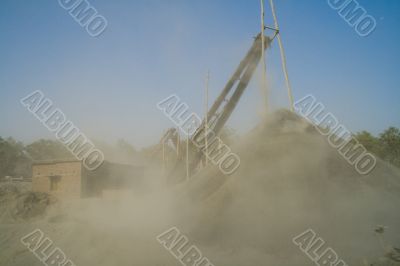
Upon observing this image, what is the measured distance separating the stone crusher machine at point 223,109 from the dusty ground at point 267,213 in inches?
162

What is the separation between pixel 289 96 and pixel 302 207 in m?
4.26

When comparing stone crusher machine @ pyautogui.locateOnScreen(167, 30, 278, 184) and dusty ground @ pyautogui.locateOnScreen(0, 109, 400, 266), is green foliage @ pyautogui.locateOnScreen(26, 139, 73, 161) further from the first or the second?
dusty ground @ pyautogui.locateOnScreen(0, 109, 400, 266)

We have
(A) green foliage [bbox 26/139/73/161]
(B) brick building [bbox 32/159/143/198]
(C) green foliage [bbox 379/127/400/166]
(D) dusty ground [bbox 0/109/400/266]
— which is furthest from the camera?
(A) green foliage [bbox 26/139/73/161]

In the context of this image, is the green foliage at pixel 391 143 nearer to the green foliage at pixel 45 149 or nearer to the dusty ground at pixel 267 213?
the dusty ground at pixel 267 213

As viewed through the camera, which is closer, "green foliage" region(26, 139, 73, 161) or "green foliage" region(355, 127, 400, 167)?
"green foliage" region(355, 127, 400, 167)

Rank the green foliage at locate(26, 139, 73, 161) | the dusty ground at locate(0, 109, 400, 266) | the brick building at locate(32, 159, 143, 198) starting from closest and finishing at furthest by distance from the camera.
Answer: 1. the dusty ground at locate(0, 109, 400, 266)
2. the brick building at locate(32, 159, 143, 198)
3. the green foliage at locate(26, 139, 73, 161)

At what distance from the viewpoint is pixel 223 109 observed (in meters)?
13.2

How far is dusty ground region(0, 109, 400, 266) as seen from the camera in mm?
6020

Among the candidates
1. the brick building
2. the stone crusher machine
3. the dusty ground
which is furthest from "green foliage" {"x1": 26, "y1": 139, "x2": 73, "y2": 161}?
the dusty ground

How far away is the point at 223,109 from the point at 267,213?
7112 mm

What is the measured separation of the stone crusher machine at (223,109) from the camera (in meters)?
12.2

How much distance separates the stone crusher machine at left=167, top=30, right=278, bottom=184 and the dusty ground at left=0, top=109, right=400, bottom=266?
13.5 feet

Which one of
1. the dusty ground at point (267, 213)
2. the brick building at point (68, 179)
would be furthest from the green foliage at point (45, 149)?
the dusty ground at point (267, 213)

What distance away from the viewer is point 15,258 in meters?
7.73
